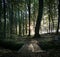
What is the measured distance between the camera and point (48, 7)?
834 inches

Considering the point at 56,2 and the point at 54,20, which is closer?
the point at 56,2

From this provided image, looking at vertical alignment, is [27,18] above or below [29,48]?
above

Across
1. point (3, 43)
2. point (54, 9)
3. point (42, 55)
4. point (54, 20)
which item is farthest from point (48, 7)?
point (42, 55)

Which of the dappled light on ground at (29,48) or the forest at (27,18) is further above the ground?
the forest at (27,18)

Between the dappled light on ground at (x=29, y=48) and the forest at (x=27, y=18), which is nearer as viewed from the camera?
the dappled light on ground at (x=29, y=48)

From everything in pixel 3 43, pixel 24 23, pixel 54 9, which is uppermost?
pixel 54 9

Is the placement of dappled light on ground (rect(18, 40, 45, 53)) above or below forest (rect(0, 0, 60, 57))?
below

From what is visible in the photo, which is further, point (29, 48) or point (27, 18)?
point (27, 18)

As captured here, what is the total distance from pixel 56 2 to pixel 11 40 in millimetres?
9976

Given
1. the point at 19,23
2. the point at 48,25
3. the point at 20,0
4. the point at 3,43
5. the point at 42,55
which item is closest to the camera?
the point at 42,55

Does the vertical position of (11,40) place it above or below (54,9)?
below

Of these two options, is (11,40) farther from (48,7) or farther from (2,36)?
(48,7)

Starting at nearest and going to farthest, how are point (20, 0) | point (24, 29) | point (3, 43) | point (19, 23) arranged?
1. point (3, 43)
2. point (20, 0)
3. point (19, 23)
4. point (24, 29)

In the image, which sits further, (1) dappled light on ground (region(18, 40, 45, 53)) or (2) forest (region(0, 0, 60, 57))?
(2) forest (region(0, 0, 60, 57))
